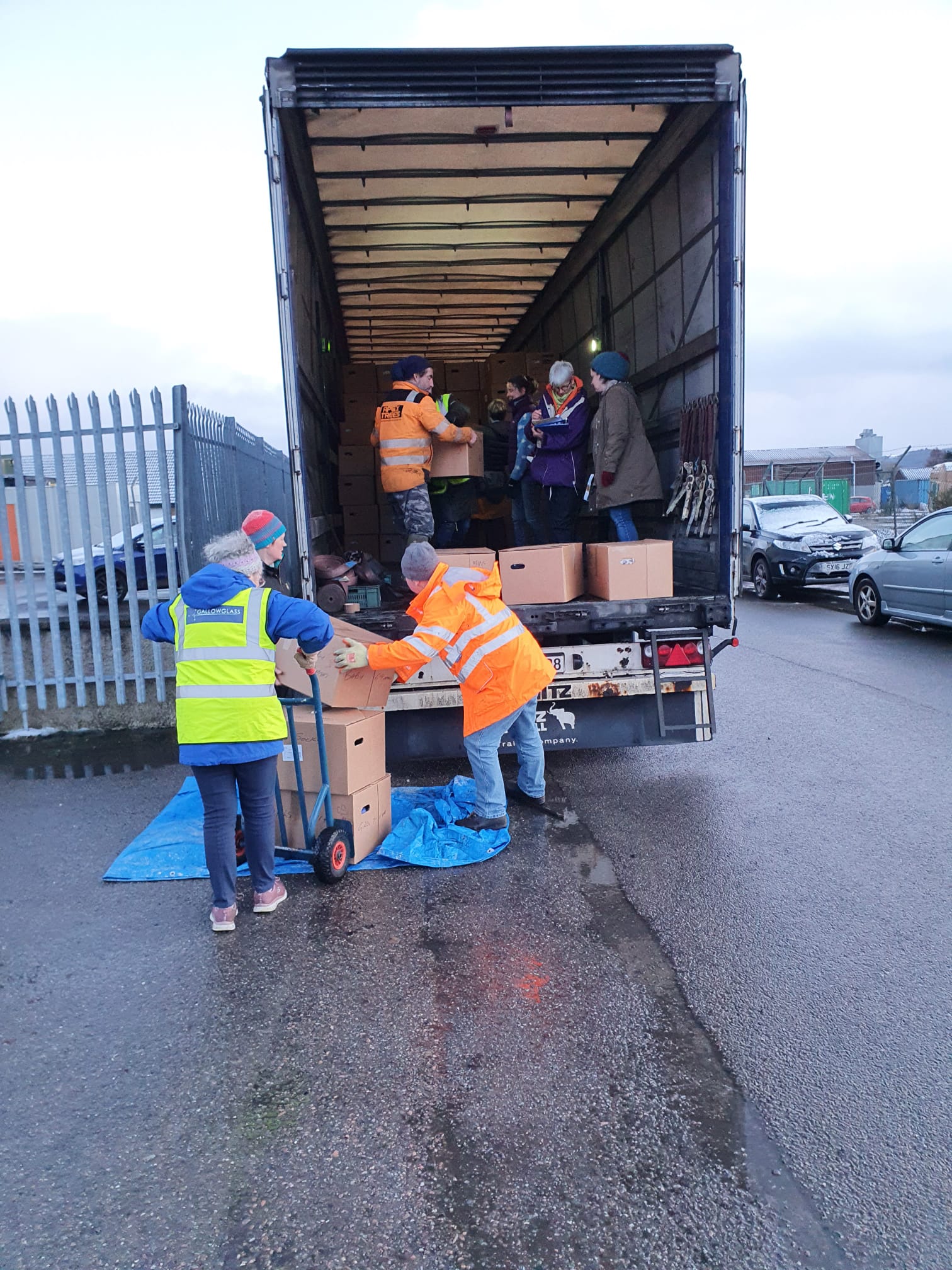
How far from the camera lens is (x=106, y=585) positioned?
24.5 feet

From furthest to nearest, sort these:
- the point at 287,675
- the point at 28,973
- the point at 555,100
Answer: the point at 555,100 < the point at 287,675 < the point at 28,973

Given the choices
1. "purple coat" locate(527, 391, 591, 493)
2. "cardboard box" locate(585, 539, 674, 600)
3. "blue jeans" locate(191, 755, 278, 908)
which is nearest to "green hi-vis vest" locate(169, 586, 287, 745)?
"blue jeans" locate(191, 755, 278, 908)

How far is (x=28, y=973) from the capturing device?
11.0ft

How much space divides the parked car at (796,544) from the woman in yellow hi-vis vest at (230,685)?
35.8 feet

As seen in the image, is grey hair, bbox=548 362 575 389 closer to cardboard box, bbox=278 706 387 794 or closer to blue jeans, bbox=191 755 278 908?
cardboard box, bbox=278 706 387 794

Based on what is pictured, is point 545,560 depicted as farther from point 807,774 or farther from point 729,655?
point 729,655

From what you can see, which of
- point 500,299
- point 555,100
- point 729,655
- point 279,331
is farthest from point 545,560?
point 500,299

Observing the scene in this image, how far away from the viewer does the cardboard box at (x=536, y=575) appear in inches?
202

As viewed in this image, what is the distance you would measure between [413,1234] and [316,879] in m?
2.13

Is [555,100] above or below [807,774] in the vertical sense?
above

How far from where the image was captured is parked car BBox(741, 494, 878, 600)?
13859 millimetres

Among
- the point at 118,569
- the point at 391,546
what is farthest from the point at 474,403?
the point at 118,569

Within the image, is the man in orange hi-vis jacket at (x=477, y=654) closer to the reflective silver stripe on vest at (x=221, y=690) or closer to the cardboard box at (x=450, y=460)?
the reflective silver stripe on vest at (x=221, y=690)

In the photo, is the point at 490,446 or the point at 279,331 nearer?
the point at 279,331
